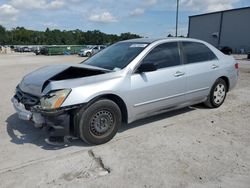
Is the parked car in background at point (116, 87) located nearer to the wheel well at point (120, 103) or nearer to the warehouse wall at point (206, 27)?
the wheel well at point (120, 103)

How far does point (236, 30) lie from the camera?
135 ft

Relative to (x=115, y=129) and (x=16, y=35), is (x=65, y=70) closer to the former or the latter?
(x=115, y=129)

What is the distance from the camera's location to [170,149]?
3652 mm

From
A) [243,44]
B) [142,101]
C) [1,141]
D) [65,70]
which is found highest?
[243,44]

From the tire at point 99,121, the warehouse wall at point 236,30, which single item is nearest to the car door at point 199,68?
the tire at point 99,121

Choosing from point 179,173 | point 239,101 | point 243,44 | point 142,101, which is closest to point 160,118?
point 142,101

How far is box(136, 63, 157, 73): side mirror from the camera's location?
4.07 m

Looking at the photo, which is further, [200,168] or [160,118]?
[160,118]

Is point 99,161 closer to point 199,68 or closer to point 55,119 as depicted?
point 55,119

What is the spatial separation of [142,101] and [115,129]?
0.66 metres

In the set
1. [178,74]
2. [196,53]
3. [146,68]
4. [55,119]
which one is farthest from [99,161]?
[196,53]

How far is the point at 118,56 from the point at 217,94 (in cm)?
257

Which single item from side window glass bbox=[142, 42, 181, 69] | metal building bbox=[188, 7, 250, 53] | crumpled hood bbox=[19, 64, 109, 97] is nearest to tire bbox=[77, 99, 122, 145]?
crumpled hood bbox=[19, 64, 109, 97]

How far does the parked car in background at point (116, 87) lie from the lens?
3.49 m
